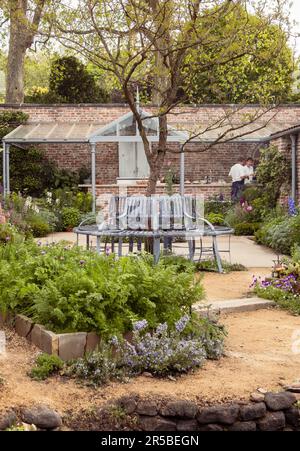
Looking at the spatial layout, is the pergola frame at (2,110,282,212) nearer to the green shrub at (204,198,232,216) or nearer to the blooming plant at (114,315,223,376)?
the green shrub at (204,198,232,216)

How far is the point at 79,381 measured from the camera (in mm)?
5070

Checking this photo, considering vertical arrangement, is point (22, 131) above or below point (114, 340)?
above

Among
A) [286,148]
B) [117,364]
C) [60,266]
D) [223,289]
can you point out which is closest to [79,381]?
[117,364]

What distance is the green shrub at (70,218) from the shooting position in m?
18.6

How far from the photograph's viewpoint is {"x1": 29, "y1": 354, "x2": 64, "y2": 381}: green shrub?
5.12 metres

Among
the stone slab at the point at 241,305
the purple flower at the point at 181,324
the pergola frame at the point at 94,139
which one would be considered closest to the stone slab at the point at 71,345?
A: the purple flower at the point at 181,324

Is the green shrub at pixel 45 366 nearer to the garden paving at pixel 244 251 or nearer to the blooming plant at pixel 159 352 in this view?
the blooming plant at pixel 159 352

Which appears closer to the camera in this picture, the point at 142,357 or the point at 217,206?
the point at 142,357

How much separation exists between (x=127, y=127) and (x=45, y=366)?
1542 centimetres

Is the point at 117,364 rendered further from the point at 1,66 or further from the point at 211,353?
the point at 1,66

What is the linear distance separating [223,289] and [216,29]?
11.8 feet

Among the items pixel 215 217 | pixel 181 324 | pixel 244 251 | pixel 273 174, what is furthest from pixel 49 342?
pixel 273 174

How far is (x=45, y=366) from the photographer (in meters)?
5.17

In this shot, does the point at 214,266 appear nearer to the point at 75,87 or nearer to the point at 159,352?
the point at 159,352
